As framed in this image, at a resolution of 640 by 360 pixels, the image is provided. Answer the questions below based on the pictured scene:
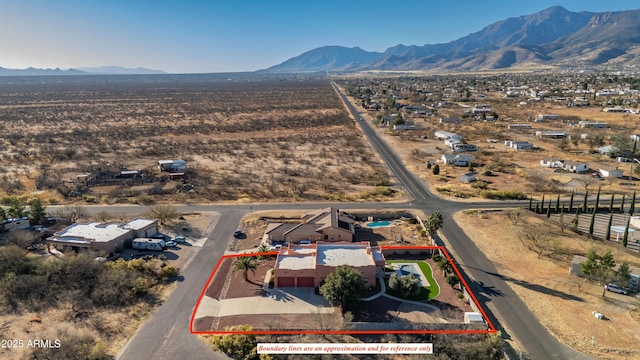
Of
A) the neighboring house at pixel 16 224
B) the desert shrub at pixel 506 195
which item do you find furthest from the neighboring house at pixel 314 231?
the neighboring house at pixel 16 224

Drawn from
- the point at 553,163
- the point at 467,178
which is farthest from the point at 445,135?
the point at 467,178

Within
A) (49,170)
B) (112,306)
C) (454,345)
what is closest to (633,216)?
(454,345)

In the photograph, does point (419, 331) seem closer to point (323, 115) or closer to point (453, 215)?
point (453, 215)

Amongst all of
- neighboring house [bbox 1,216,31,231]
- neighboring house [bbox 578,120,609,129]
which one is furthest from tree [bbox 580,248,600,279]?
neighboring house [bbox 578,120,609,129]

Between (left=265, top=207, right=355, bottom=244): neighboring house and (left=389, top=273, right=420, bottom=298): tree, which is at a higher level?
(left=265, top=207, right=355, bottom=244): neighboring house

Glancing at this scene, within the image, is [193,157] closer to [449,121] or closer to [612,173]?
[612,173]

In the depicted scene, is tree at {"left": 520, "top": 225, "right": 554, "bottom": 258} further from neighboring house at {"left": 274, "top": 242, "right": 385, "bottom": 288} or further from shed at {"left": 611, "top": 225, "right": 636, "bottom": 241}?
neighboring house at {"left": 274, "top": 242, "right": 385, "bottom": 288}

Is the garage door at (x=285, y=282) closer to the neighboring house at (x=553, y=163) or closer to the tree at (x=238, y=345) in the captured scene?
the tree at (x=238, y=345)
